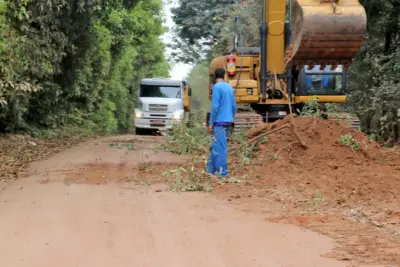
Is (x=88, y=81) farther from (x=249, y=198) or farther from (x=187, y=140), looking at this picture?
(x=249, y=198)

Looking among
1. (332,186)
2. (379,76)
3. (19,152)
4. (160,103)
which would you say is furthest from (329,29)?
(160,103)

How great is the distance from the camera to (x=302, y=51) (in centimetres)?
A: 1108

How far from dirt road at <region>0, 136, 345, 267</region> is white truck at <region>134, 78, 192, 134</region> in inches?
658

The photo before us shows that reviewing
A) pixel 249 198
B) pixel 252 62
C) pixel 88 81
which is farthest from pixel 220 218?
pixel 88 81

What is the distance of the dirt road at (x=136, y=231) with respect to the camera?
528 centimetres

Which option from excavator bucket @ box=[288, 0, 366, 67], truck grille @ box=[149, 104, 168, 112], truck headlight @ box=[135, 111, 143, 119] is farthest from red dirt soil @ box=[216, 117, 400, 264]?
truck headlight @ box=[135, 111, 143, 119]

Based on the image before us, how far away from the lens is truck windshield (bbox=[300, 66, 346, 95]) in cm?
1515

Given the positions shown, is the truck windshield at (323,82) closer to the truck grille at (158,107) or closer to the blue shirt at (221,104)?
the blue shirt at (221,104)

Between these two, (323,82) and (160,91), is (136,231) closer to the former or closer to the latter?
(323,82)

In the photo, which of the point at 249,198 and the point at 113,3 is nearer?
the point at 249,198

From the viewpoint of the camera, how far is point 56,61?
18.9m

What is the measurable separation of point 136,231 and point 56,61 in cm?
1378

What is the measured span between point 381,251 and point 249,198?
3.03m

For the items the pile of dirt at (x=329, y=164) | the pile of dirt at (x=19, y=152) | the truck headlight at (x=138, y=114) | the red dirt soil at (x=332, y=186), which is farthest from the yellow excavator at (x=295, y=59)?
the truck headlight at (x=138, y=114)
